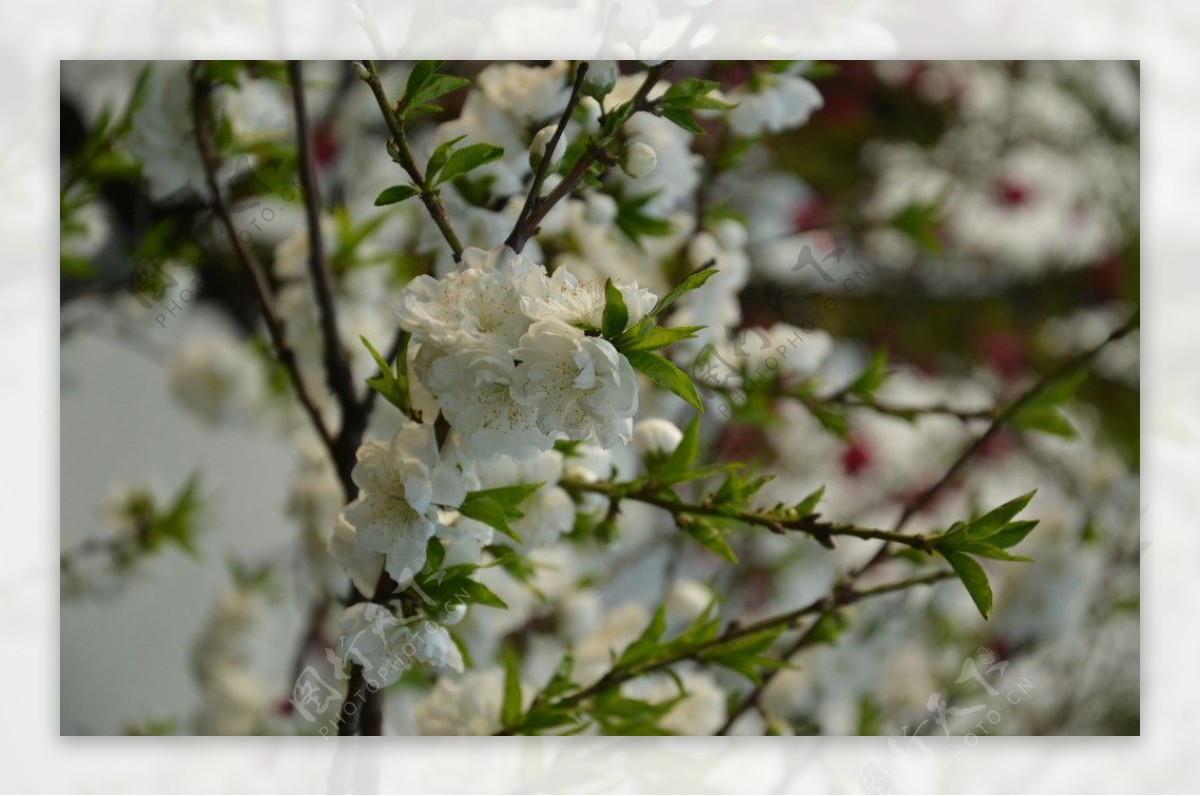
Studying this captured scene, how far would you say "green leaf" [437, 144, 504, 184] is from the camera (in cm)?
77

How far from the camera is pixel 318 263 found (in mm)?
1089

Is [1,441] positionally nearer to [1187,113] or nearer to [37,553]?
[37,553]

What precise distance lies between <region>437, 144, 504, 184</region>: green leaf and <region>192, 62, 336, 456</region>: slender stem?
1.15 ft

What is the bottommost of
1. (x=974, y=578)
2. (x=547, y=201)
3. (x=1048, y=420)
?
(x=974, y=578)

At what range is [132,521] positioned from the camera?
1178mm

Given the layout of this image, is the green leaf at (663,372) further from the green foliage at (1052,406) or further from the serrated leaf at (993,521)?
the green foliage at (1052,406)

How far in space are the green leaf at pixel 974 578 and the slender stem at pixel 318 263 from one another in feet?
1.63

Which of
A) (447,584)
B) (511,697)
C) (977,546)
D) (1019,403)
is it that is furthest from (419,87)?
(1019,403)

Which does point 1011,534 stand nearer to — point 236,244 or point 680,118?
point 680,118

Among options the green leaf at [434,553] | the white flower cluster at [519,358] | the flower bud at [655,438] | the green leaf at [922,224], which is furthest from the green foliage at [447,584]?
the green leaf at [922,224]

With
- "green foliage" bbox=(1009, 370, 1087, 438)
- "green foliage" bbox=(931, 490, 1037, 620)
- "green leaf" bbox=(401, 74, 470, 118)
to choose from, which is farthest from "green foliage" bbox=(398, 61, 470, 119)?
"green foliage" bbox=(1009, 370, 1087, 438)

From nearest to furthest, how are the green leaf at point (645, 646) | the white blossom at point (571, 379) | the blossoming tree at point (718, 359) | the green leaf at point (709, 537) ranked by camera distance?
1. the white blossom at point (571, 379)
2. the green leaf at point (709, 537)
3. the green leaf at point (645, 646)
4. the blossoming tree at point (718, 359)

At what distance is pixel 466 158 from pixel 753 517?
0.31m

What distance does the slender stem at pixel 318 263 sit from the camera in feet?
3.36
